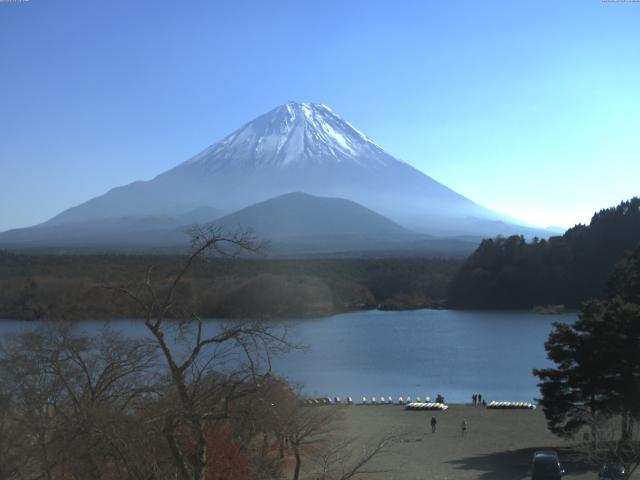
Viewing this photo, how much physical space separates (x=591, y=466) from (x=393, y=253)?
67405 mm

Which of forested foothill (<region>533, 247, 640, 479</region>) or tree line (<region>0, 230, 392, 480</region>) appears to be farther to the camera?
forested foothill (<region>533, 247, 640, 479</region>)

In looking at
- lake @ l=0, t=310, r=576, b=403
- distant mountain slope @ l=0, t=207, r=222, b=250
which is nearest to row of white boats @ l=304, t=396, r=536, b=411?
lake @ l=0, t=310, r=576, b=403

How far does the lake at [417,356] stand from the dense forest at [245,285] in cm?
137

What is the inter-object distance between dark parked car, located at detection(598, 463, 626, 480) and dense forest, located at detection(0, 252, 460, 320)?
754 cm

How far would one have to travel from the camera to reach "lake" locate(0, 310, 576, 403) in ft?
63.0

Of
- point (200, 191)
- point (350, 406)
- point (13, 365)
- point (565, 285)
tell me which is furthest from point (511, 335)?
point (200, 191)

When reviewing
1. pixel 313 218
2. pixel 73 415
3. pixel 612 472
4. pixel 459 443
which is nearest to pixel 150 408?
pixel 73 415

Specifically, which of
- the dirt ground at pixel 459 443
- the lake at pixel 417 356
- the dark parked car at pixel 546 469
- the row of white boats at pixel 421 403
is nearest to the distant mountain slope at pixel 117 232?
the lake at pixel 417 356

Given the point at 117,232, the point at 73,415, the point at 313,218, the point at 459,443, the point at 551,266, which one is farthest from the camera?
the point at 313,218

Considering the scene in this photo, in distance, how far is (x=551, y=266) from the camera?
42312 millimetres

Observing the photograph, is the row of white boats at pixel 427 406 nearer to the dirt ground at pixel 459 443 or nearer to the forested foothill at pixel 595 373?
the dirt ground at pixel 459 443

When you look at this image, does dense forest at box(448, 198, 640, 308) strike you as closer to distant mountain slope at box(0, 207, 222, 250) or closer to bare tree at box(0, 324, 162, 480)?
distant mountain slope at box(0, 207, 222, 250)

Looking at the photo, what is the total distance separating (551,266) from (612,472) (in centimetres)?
3559

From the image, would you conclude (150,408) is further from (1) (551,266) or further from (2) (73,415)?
(1) (551,266)
